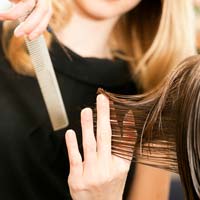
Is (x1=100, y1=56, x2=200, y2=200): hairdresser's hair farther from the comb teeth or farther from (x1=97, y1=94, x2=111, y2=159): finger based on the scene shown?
the comb teeth

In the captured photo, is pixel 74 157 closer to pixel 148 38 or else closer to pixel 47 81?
pixel 47 81

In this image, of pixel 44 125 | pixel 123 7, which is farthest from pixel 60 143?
pixel 123 7

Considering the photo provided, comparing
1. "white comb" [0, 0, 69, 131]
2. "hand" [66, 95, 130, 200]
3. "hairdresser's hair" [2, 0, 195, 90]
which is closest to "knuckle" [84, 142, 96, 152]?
"hand" [66, 95, 130, 200]

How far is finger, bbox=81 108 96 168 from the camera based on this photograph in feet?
2.94

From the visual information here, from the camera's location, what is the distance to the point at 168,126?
0.85 metres

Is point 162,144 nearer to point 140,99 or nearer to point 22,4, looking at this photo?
point 140,99

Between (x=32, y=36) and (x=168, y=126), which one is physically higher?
(x=32, y=36)

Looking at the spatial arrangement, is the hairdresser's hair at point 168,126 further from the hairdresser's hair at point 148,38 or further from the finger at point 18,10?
the hairdresser's hair at point 148,38

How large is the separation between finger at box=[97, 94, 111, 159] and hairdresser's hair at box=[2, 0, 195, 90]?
384 millimetres

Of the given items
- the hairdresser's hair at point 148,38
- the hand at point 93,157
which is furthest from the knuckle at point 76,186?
the hairdresser's hair at point 148,38

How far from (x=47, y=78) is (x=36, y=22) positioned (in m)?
0.21

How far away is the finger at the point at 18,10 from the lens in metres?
0.83

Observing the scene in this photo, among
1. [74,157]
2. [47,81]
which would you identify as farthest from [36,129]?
[74,157]

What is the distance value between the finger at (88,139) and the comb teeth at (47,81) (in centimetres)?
17
